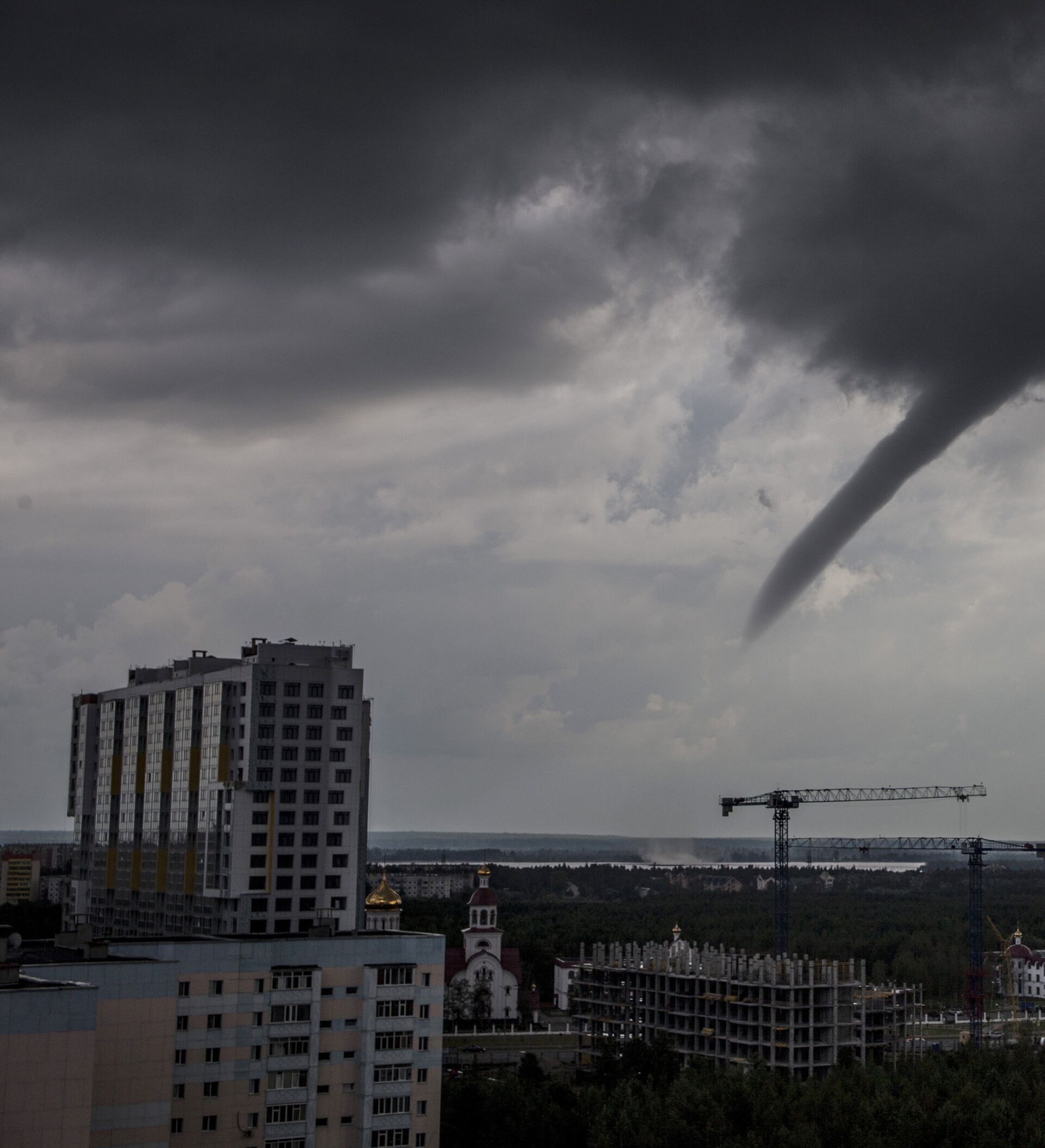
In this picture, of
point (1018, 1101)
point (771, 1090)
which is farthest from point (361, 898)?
point (1018, 1101)

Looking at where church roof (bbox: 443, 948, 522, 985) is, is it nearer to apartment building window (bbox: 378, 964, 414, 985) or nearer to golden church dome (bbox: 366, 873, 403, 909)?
golden church dome (bbox: 366, 873, 403, 909)

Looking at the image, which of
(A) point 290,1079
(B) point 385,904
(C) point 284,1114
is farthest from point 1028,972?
(C) point 284,1114

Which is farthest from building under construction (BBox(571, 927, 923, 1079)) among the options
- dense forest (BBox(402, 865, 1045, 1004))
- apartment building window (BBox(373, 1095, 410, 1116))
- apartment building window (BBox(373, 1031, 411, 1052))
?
apartment building window (BBox(373, 1031, 411, 1052))

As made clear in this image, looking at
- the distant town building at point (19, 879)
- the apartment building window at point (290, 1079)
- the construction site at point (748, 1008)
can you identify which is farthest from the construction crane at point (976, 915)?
the distant town building at point (19, 879)

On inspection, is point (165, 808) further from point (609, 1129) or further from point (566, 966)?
point (566, 966)

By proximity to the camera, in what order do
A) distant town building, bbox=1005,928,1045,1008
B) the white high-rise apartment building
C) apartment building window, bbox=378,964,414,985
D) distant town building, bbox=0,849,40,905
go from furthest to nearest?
distant town building, bbox=0,849,40,905 < distant town building, bbox=1005,928,1045,1008 < the white high-rise apartment building < apartment building window, bbox=378,964,414,985

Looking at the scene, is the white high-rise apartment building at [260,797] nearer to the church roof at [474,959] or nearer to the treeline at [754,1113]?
the treeline at [754,1113]

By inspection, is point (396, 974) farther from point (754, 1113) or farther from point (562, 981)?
point (562, 981)
